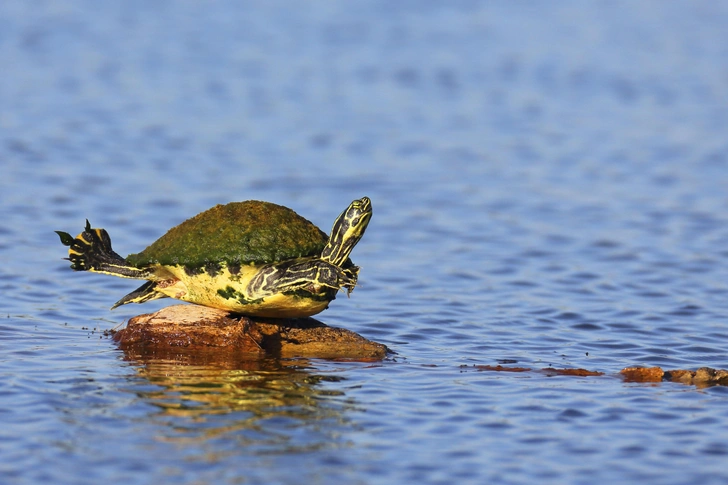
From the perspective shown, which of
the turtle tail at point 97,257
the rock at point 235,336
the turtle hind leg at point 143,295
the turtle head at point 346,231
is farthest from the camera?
the turtle hind leg at point 143,295

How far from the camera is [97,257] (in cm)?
852

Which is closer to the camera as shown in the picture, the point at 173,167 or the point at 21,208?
the point at 21,208

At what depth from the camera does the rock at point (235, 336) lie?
8.31 meters

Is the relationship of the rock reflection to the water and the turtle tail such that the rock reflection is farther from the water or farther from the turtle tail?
the turtle tail

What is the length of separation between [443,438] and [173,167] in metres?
11.4

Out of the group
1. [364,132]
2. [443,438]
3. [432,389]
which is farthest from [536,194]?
[443,438]

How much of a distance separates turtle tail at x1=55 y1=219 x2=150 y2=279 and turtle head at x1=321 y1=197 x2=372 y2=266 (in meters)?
1.55

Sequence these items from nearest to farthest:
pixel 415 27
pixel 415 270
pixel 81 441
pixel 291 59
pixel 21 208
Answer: pixel 81 441
pixel 415 270
pixel 21 208
pixel 291 59
pixel 415 27

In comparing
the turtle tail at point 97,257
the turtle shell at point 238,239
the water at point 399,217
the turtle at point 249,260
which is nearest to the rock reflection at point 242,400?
the water at point 399,217

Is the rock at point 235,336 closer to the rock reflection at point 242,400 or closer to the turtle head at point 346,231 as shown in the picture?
the rock reflection at point 242,400

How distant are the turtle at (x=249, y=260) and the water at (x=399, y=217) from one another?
0.56m

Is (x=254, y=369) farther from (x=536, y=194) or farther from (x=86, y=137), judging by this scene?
(x=86, y=137)

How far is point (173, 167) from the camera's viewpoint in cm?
1702

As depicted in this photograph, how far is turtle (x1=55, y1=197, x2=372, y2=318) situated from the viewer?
7879mm
